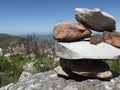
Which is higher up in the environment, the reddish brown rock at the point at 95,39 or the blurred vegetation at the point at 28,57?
the reddish brown rock at the point at 95,39

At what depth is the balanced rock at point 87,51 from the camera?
6707 mm

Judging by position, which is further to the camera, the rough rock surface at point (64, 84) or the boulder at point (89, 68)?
the boulder at point (89, 68)

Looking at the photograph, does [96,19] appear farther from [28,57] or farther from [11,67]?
[28,57]

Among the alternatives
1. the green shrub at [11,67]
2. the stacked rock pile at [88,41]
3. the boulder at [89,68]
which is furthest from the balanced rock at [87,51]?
the green shrub at [11,67]

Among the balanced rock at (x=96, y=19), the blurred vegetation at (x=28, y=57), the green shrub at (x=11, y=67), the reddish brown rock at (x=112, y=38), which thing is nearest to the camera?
the balanced rock at (x=96, y=19)

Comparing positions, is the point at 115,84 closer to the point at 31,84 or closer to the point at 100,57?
the point at 100,57

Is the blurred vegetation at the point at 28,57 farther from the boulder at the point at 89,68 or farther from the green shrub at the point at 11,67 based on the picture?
the boulder at the point at 89,68

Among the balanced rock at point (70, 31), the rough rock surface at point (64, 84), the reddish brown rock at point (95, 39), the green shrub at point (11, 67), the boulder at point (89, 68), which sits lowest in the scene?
the green shrub at point (11, 67)

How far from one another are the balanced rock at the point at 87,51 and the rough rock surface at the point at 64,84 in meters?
0.59

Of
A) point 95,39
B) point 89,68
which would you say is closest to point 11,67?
point 89,68

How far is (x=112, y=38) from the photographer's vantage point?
700 cm

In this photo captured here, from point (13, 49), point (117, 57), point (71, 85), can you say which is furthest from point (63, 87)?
point (13, 49)

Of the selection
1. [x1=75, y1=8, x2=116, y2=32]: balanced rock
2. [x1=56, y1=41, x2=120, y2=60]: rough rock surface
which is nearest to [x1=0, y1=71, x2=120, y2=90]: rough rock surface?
[x1=56, y1=41, x2=120, y2=60]: rough rock surface

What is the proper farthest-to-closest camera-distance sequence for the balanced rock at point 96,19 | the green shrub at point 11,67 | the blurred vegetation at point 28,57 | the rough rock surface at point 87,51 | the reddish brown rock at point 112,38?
1. the blurred vegetation at point 28,57
2. the green shrub at point 11,67
3. the reddish brown rock at point 112,38
4. the balanced rock at point 96,19
5. the rough rock surface at point 87,51
